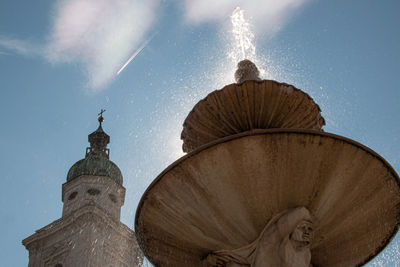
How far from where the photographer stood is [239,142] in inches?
235

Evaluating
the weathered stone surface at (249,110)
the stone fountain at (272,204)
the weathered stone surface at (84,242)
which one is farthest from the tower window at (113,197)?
the stone fountain at (272,204)

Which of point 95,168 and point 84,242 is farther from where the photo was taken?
point 95,168

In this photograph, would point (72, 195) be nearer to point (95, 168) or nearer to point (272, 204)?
point (95, 168)

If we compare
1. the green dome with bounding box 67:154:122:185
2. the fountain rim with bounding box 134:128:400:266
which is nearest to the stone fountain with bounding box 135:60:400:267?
the fountain rim with bounding box 134:128:400:266

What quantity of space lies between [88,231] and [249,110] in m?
30.2

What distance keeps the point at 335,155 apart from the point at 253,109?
133cm

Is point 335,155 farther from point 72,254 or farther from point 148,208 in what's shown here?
point 72,254

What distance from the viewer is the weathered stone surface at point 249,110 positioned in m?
7.06

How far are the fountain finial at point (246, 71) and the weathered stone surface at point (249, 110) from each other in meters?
1.18

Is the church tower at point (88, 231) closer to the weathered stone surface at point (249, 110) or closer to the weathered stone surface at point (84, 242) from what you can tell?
the weathered stone surface at point (84, 242)

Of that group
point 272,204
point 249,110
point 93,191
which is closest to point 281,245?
point 272,204

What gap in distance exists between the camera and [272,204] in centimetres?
628

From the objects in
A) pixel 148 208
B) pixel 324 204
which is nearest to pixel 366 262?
pixel 324 204

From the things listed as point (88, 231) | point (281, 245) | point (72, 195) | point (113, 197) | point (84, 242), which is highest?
point (72, 195)
